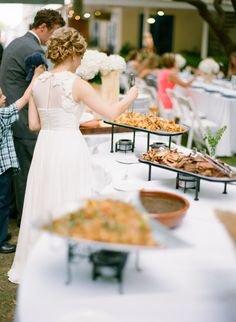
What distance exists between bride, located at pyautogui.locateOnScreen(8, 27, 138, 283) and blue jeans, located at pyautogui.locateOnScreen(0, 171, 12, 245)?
1.71 feet

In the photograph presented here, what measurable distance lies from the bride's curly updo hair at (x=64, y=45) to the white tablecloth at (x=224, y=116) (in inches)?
157

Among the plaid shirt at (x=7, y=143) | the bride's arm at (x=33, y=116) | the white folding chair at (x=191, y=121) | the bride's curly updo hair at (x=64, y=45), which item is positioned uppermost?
the bride's curly updo hair at (x=64, y=45)

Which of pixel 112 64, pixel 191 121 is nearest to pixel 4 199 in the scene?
pixel 112 64

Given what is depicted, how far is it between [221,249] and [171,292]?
331mm

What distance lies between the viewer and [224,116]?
21.3 feet

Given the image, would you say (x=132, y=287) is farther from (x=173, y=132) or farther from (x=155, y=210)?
(x=173, y=132)

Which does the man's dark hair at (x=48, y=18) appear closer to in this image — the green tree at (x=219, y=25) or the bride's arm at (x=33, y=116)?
the bride's arm at (x=33, y=116)

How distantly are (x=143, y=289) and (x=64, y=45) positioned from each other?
144 cm

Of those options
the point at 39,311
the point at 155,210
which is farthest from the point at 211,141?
the point at 39,311

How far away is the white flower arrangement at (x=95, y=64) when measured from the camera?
3.98m

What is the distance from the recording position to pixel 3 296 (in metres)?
2.96

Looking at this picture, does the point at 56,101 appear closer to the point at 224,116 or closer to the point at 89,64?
the point at 89,64

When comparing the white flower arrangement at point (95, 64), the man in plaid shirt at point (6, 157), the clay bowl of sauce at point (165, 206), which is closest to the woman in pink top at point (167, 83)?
the white flower arrangement at point (95, 64)

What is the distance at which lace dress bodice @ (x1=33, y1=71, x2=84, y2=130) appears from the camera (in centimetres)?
263
